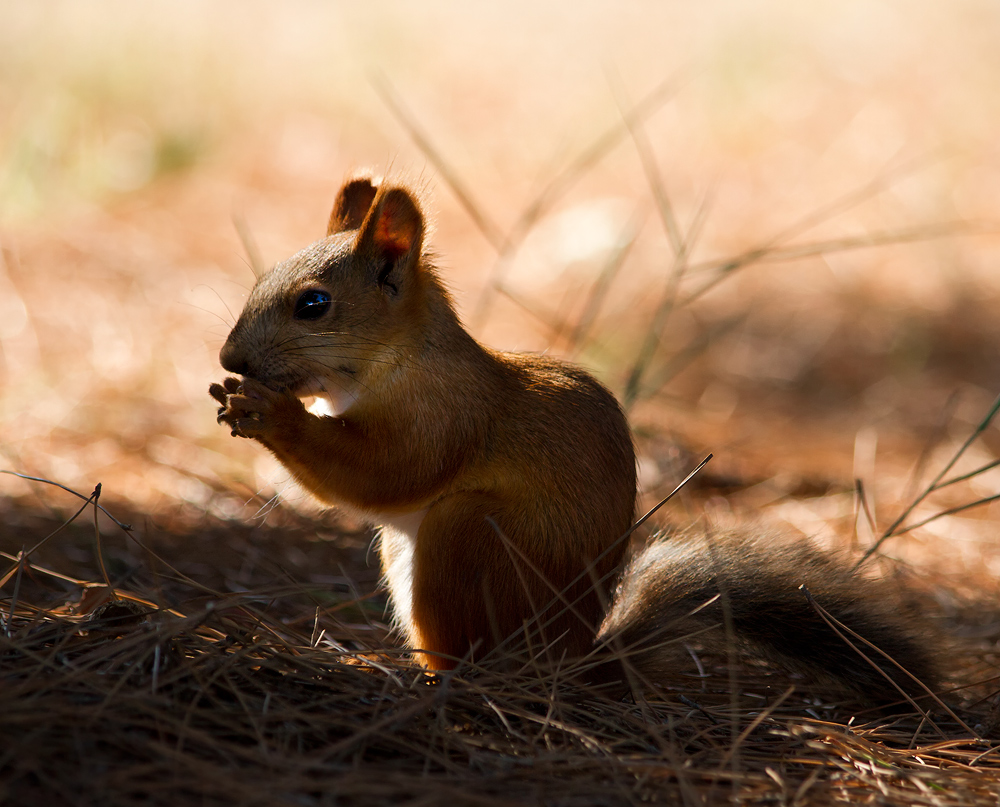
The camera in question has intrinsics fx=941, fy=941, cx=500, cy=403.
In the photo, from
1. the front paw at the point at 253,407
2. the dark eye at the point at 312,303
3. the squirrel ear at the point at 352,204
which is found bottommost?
the front paw at the point at 253,407

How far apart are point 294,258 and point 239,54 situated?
267 inches

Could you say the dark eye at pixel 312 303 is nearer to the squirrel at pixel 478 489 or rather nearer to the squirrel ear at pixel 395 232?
the squirrel at pixel 478 489

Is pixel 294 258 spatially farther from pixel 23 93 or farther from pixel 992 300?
pixel 23 93

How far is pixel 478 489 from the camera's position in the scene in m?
2.03

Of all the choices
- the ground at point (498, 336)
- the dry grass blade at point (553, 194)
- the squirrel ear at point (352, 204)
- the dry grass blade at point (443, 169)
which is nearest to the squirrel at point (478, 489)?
the ground at point (498, 336)

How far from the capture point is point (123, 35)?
7.86 m

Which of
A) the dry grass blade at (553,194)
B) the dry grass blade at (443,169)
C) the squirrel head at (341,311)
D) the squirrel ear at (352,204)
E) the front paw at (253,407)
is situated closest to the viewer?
the front paw at (253,407)

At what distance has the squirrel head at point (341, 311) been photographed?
198 cm

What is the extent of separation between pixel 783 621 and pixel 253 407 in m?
1.16

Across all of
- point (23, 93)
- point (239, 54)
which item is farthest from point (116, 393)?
point (239, 54)

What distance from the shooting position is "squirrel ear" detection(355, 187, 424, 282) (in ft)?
6.81

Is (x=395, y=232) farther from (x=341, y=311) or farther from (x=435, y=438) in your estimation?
(x=435, y=438)

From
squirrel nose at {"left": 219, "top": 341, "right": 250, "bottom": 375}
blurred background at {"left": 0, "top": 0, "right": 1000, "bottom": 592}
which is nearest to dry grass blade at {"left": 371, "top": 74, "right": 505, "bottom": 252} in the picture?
blurred background at {"left": 0, "top": 0, "right": 1000, "bottom": 592}

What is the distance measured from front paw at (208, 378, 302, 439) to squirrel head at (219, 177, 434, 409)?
0.08 metres
